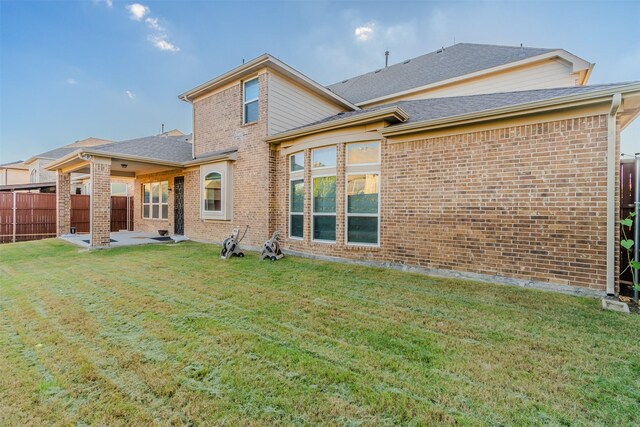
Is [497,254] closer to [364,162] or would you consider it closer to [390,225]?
[390,225]

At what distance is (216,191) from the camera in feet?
33.5

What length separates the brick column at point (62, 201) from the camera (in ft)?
39.5

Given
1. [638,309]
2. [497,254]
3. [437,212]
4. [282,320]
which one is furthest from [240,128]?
[638,309]

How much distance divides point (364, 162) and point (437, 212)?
2.20 meters

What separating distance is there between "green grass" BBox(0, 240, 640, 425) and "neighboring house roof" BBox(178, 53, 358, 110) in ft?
22.8

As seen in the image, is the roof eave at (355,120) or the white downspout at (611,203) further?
the roof eave at (355,120)

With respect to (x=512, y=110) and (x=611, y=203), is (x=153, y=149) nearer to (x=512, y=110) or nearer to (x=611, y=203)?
(x=512, y=110)

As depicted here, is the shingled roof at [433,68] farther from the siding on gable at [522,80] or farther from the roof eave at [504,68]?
the siding on gable at [522,80]

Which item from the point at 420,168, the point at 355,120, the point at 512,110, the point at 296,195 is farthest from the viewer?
the point at 296,195

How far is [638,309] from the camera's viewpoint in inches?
155

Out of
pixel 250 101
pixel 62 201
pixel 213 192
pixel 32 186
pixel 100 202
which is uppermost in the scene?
pixel 250 101

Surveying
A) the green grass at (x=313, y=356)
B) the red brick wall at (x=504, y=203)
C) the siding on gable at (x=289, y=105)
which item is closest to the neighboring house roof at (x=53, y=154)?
the siding on gable at (x=289, y=105)

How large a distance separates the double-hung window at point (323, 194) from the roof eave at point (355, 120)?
1.94 feet

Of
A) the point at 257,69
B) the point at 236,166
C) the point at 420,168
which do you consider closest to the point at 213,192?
the point at 236,166
